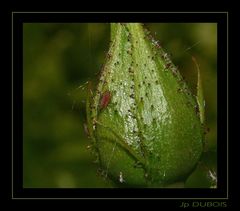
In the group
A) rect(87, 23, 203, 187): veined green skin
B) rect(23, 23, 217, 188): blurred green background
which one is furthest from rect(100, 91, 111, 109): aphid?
rect(23, 23, 217, 188): blurred green background

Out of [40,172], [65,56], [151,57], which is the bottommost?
[40,172]

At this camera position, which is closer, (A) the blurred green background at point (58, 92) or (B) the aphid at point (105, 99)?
(B) the aphid at point (105, 99)

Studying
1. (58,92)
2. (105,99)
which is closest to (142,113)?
(105,99)

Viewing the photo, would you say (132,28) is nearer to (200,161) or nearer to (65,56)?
(200,161)

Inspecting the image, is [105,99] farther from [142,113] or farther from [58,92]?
[58,92]

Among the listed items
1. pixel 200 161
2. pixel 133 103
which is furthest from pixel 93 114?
Answer: pixel 200 161

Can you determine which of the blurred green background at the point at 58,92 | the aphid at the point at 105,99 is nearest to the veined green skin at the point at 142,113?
the aphid at the point at 105,99

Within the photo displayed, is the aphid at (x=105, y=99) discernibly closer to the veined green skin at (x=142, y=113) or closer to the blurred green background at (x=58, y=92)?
the veined green skin at (x=142, y=113)

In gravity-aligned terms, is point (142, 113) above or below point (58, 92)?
below
